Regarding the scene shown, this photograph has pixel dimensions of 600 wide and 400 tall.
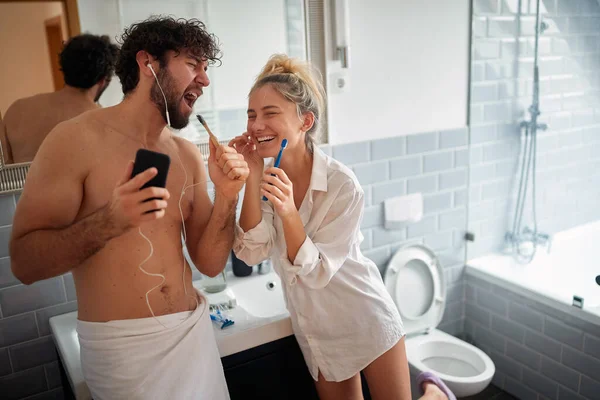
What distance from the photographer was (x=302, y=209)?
1.47 m

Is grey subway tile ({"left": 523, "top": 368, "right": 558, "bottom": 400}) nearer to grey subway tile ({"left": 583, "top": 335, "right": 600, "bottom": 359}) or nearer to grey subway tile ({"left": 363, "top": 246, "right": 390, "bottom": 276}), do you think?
grey subway tile ({"left": 583, "top": 335, "right": 600, "bottom": 359})

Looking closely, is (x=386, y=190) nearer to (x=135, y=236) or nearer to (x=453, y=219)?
(x=453, y=219)

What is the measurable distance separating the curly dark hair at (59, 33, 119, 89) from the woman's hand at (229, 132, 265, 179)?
0.49 m

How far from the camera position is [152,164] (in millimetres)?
925

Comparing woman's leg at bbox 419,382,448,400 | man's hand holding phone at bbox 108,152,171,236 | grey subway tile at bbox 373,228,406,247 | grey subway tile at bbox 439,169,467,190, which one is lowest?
woman's leg at bbox 419,382,448,400

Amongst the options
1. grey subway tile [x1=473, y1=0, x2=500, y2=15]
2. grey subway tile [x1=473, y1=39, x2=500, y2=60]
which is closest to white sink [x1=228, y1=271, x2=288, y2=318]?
grey subway tile [x1=473, y1=39, x2=500, y2=60]

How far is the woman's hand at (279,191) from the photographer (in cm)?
126

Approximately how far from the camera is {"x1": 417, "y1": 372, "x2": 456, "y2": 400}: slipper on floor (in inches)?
72.8

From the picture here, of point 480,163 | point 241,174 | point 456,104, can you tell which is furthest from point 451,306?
point 241,174

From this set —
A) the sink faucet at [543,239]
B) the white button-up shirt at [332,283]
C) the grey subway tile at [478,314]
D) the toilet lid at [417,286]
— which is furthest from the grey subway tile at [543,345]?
the white button-up shirt at [332,283]

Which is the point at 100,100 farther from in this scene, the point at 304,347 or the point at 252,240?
the point at 304,347

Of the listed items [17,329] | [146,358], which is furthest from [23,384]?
[146,358]

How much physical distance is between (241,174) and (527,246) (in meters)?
1.99

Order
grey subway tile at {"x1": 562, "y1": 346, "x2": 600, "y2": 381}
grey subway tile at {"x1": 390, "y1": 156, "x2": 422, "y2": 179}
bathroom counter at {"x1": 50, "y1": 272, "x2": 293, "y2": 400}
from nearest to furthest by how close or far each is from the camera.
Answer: bathroom counter at {"x1": 50, "y1": 272, "x2": 293, "y2": 400}, grey subway tile at {"x1": 562, "y1": 346, "x2": 600, "y2": 381}, grey subway tile at {"x1": 390, "y1": 156, "x2": 422, "y2": 179}
